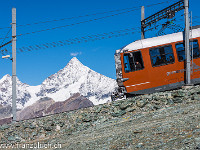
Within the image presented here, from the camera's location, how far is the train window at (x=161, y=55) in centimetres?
1902

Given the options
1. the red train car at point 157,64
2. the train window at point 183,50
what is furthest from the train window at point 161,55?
the train window at point 183,50

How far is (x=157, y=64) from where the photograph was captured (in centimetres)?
1917

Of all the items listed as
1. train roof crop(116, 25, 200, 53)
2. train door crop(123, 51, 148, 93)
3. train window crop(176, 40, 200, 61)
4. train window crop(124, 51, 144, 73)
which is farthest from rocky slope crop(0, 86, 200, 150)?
train roof crop(116, 25, 200, 53)

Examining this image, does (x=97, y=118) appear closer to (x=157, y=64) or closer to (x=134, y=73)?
(x=134, y=73)

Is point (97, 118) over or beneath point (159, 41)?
beneath

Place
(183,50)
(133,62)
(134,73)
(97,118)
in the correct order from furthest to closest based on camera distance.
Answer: (133,62)
(134,73)
(183,50)
(97,118)

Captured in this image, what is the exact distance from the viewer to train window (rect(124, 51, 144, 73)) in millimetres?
19344

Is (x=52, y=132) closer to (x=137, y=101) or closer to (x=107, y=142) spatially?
(x=137, y=101)

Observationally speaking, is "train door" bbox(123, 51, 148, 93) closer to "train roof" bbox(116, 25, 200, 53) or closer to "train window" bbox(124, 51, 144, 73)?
"train window" bbox(124, 51, 144, 73)

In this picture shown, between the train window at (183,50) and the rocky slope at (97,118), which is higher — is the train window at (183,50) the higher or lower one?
the higher one

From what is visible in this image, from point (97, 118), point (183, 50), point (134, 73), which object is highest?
point (183, 50)

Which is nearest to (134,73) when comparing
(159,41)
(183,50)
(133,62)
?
(133,62)

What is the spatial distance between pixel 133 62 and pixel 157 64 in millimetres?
1744

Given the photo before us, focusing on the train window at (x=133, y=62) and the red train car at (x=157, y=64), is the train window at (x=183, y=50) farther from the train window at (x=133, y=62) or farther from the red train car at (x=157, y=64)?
the train window at (x=133, y=62)
